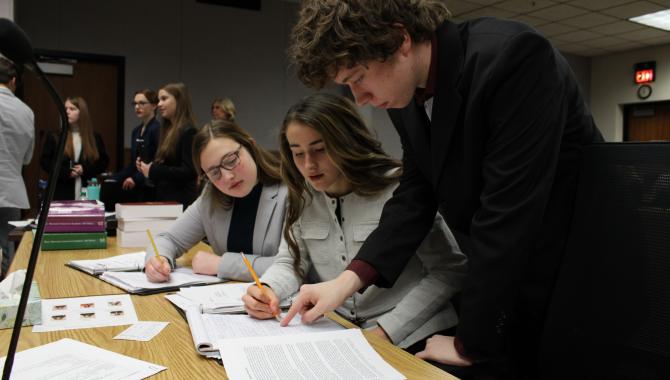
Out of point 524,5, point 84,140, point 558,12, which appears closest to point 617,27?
point 558,12

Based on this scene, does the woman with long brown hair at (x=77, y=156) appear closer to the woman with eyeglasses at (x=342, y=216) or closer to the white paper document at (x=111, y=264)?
the white paper document at (x=111, y=264)

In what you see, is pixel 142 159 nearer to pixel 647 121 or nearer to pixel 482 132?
pixel 482 132

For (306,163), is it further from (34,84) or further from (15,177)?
(34,84)

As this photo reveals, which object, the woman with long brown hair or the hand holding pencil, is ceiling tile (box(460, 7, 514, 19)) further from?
the hand holding pencil

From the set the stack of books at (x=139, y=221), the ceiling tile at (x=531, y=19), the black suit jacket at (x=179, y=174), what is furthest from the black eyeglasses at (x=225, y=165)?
the ceiling tile at (x=531, y=19)

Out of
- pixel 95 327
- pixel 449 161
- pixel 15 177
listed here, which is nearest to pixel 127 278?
pixel 95 327

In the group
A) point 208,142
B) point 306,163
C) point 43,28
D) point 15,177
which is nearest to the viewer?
point 306,163

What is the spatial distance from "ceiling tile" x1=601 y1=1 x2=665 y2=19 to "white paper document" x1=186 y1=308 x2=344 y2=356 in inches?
229

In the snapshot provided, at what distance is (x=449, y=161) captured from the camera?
1.02 meters

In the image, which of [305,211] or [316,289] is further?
[305,211]

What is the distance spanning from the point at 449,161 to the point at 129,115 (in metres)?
5.00

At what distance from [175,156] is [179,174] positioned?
16cm

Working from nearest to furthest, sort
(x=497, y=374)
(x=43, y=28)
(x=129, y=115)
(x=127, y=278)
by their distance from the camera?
(x=497, y=374)
(x=127, y=278)
(x=43, y=28)
(x=129, y=115)

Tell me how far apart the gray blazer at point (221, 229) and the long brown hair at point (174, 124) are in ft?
4.07
